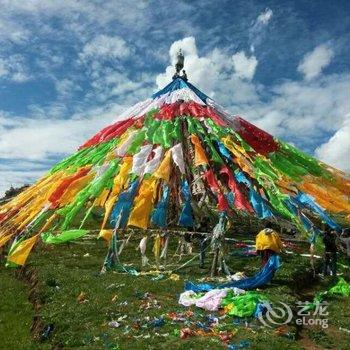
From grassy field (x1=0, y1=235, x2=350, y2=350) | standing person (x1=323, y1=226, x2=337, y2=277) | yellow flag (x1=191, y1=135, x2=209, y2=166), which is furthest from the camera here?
standing person (x1=323, y1=226, x2=337, y2=277)

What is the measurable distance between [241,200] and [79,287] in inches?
290

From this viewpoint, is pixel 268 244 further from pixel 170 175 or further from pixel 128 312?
pixel 128 312

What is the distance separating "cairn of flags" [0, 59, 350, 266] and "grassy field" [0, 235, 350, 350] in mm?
1777

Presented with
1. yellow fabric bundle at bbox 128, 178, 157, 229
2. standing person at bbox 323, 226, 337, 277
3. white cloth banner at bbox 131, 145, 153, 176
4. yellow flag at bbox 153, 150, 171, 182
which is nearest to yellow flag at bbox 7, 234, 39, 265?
yellow fabric bundle at bbox 128, 178, 157, 229

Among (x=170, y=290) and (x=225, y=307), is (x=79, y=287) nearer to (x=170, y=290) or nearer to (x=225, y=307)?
(x=170, y=290)

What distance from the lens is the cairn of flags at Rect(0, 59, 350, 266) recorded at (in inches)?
752

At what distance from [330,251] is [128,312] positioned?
11.0 m

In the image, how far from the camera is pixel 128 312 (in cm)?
1545

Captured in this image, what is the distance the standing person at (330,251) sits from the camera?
21.9m

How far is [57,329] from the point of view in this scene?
14.1m

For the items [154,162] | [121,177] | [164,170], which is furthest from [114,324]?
[154,162]

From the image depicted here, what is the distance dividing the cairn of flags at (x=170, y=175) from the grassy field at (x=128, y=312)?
70.0 inches

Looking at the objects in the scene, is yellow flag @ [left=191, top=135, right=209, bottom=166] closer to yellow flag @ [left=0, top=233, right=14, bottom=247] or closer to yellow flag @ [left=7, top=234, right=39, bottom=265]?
yellow flag @ [left=7, top=234, right=39, bottom=265]

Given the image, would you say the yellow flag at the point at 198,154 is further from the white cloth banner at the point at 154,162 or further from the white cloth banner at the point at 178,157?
the white cloth banner at the point at 154,162
